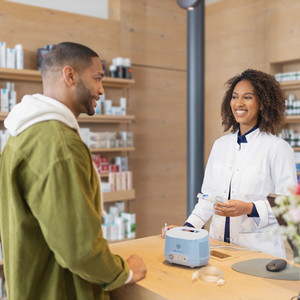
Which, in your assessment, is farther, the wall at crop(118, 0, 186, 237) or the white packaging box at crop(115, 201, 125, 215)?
the wall at crop(118, 0, 186, 237)

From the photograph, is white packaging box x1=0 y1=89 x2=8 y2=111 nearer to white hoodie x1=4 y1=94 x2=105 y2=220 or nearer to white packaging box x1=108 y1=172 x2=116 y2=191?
white packaging box x1=108 y1=172 x2=116 y2=191

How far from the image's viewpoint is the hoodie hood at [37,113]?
4.72 ft

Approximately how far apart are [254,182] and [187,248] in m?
0.67

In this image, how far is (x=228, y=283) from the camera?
1661 millimetres

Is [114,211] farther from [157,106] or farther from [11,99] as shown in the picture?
[11,99]

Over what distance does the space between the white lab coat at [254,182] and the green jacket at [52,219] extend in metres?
0.92

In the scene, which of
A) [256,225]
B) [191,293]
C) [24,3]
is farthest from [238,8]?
[191,293]

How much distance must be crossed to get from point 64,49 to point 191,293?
1.00 metres

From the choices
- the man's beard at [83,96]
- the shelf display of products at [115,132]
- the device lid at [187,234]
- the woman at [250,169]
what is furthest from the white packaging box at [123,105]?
the man's beard at [83,96]

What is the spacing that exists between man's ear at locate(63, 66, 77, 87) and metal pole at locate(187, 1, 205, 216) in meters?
3.30

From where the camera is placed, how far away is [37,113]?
1438 mm

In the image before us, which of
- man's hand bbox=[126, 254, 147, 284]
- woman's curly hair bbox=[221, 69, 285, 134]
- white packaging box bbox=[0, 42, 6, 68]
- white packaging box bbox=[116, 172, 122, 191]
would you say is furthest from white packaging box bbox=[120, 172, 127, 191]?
man's hand bbox=[126, 254, 147, 284]

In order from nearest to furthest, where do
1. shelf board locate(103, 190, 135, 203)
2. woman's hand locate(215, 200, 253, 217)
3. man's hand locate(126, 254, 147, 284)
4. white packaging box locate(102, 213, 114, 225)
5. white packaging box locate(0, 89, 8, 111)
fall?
man's hand locate(126, 254, 147, 284) → woman's hand locate(215, 200, 253, 217) → white packaging box locate(0, 89, 8, 111) → shelf board locate(103, 190, 135, 203) → white packaging box locate(102, 213, 114, 225)

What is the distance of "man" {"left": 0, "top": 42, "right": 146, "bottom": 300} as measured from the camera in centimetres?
136
